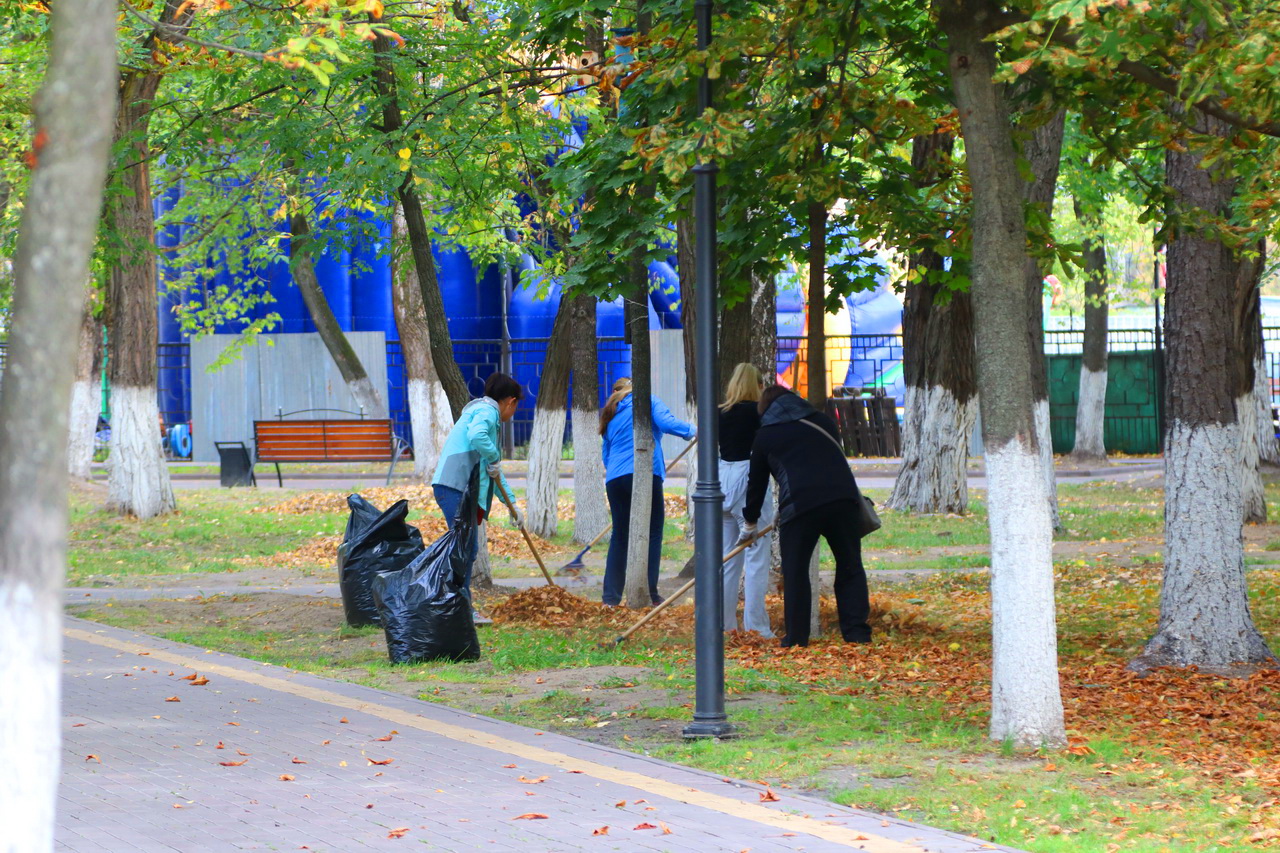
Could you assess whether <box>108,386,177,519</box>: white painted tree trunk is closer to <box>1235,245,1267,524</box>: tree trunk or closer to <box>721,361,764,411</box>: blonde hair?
<box>721,361,764,411</box>: blonde hair

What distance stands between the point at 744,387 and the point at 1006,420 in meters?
3.33

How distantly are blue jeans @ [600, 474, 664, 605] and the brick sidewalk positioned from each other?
3.73m

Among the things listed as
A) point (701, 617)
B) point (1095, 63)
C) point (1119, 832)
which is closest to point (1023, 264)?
point (1095, 63)

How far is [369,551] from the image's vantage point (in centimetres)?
1007

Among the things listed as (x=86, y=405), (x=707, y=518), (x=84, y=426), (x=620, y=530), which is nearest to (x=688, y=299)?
(x=620, y=530)

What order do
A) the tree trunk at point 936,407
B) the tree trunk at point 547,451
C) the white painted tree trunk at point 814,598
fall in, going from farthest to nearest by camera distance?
the tree trunk at point 936,407, the tree trunk at point 547,451, the white painted tree trunk at point 814,598

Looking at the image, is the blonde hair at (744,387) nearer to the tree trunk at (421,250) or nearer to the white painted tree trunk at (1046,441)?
the tree trunk at (421,250)

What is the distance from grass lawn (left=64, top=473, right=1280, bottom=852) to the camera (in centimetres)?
534

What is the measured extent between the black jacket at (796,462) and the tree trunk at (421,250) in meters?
3.25

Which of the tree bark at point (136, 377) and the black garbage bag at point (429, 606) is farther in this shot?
the tree bark at point (136, 377)

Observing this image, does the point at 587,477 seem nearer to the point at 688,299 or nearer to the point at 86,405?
the point at 688,299

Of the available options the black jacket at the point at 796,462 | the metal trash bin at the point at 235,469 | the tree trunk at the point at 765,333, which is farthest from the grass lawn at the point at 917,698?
the metal trash bin at the point at 235,469

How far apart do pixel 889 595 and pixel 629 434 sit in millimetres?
2396

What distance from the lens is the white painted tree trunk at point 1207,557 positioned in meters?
7.86
